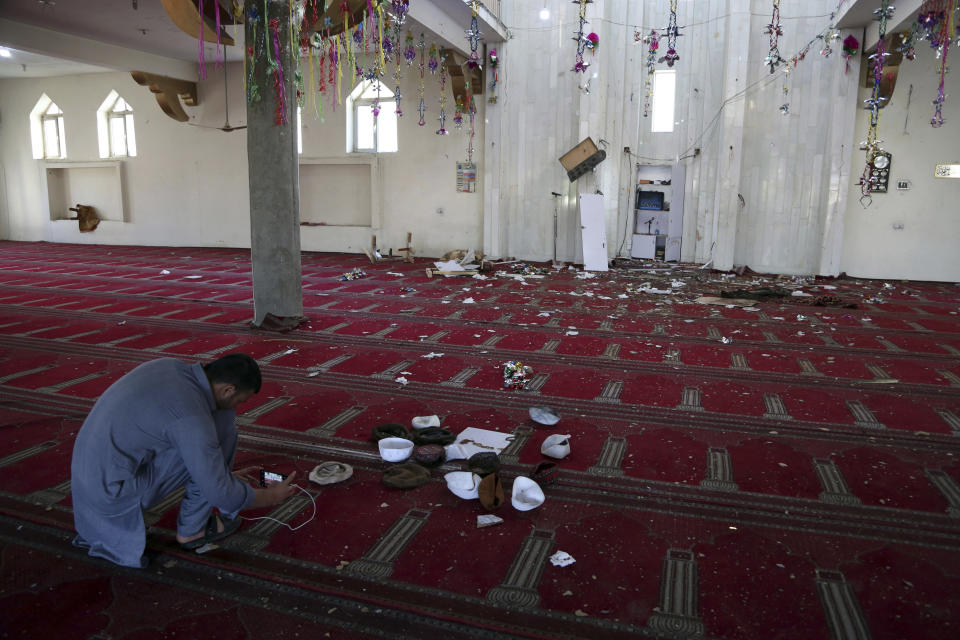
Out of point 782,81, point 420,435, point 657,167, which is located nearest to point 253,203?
point 420,435

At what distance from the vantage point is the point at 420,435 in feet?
10.3

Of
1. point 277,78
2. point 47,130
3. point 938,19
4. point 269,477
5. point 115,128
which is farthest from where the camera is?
point 47,130

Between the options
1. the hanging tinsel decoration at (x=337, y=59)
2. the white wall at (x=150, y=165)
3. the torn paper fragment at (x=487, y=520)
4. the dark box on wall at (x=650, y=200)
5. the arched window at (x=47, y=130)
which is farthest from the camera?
the arched window at (x=47, y=130)

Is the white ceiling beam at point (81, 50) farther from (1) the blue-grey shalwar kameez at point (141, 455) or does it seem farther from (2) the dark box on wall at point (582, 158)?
(1) the blue-grey shalwar kameez at point (141, 455)

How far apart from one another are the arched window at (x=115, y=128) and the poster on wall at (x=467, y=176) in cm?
797

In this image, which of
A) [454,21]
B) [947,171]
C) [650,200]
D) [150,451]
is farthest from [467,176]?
[150,451]

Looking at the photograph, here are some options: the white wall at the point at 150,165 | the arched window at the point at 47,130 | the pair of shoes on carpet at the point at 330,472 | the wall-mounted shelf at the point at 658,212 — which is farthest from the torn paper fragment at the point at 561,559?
the arched window at the point at 47,130

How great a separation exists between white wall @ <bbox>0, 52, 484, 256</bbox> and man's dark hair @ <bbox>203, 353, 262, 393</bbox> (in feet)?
31.7

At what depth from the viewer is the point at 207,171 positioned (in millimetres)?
13406

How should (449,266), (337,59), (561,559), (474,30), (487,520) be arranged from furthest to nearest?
(449,266), (474,30), (337,59), (487,520), (561,559)

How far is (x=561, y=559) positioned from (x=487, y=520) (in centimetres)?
36

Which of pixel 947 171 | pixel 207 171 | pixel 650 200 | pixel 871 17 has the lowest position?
pixel 650 200

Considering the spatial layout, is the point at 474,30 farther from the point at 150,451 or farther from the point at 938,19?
the point at 150,451

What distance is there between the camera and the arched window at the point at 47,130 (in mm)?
14562
